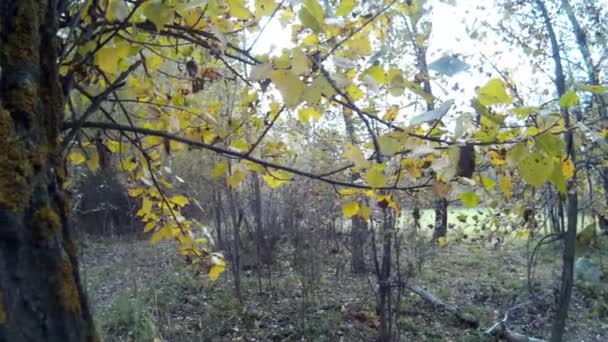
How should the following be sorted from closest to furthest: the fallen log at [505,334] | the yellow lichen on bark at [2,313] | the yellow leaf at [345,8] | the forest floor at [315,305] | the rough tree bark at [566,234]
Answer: the yellow lichen on bark at [2,313] < the yellow leaf at [345,8] < the rough tree bark at [566,234] < the fallen log at [505,334] < the forest floor at [315,305]

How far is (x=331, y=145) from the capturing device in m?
5.68

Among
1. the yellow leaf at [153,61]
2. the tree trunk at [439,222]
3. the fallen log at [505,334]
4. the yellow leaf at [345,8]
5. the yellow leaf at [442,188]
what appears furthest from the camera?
the tree trunk at [439,222]

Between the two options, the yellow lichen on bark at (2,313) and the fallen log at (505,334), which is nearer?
the yellow lichen on bark at (2,313)

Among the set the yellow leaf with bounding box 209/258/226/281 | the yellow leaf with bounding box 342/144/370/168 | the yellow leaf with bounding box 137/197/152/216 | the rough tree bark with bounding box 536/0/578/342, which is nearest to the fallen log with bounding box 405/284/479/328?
the rough tree bark with bounding box 536/0/578/342

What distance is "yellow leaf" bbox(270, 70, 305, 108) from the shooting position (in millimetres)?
709

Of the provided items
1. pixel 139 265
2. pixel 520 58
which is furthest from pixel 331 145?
pixel 139 265

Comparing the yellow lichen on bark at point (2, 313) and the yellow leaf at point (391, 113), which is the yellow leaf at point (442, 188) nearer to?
the yellow leaf at point (391, 113)

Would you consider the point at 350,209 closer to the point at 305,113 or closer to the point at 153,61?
the point at 305,113

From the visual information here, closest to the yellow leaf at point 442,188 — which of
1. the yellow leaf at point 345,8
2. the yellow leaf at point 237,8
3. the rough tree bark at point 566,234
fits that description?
the yellow leaf at point 345,8

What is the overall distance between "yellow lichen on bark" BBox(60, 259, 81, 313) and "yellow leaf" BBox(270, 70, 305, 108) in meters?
0.46

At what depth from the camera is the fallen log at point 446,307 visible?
539cm

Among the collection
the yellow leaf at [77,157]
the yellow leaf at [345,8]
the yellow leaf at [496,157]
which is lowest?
the yellow leaf at [496,157]

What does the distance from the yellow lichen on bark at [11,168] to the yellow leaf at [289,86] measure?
0.41 m

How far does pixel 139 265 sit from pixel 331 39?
7777mm
